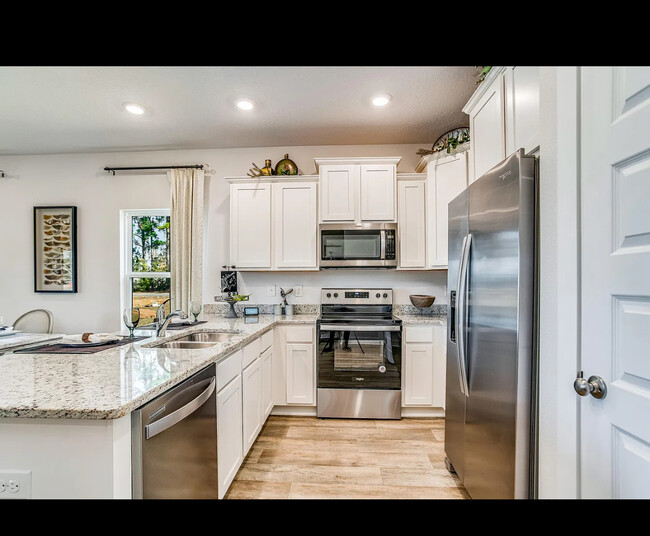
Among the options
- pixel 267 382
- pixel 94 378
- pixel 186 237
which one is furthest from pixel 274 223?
pixel 94 378

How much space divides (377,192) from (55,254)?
341 centimetres

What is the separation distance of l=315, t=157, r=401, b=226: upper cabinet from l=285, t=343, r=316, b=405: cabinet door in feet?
3.82

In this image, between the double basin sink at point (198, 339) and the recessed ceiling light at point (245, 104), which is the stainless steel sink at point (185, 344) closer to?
the double basin sink at point (198, 339)

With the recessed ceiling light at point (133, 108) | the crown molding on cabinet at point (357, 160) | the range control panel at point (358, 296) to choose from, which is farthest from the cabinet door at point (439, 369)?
the recessed ceiling light at point (133, 108)

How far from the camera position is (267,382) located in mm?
2631

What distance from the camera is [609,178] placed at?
0.98 m

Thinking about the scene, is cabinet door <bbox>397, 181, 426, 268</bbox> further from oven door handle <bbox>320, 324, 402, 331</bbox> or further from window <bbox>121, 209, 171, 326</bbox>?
window <bbox>121, 209, 171, 326</bbox>

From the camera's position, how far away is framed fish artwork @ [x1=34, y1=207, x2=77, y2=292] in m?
3.50

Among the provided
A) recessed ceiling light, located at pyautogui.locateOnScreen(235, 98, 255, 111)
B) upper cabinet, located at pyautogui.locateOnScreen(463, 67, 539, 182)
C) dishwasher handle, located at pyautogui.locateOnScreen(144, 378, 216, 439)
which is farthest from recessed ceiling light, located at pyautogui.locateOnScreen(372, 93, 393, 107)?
dishwasher handle, located at pyautogui.locateOnScreen(144, 378, 216, 439)

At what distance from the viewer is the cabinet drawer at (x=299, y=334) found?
286 centimetres

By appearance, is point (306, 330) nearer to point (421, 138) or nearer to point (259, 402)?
point (259, 402)

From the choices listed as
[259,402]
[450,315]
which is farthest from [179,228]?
[450,315]

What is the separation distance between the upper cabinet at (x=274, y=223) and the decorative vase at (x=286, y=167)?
0.52ft
